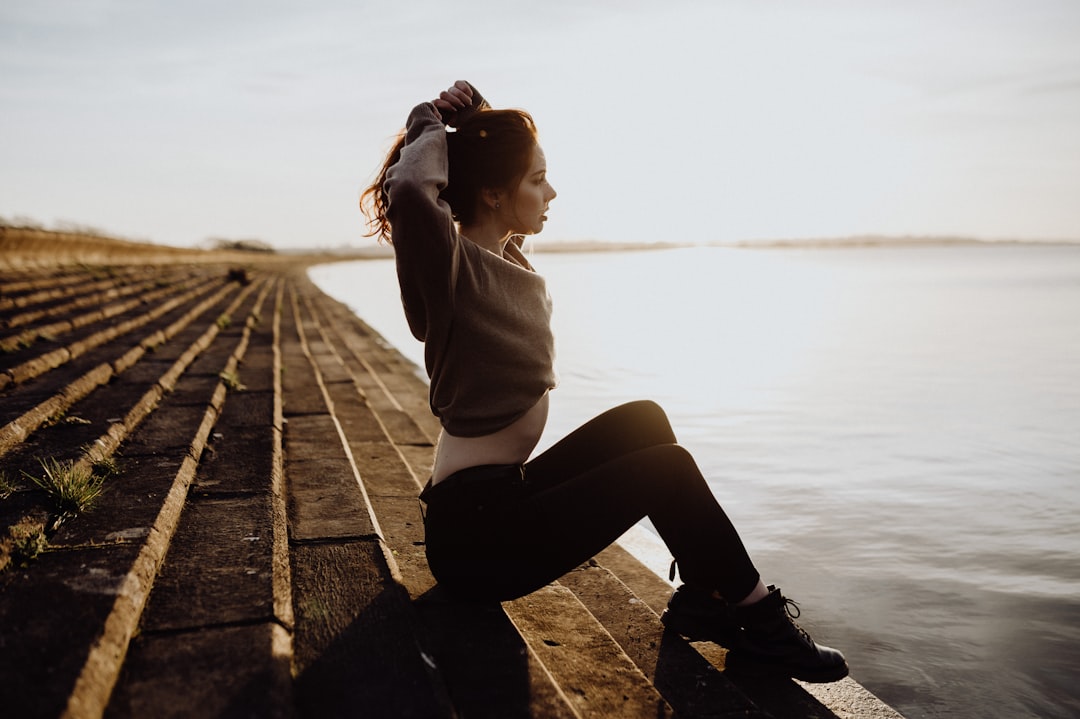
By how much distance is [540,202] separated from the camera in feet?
6.82

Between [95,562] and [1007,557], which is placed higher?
[95,562]

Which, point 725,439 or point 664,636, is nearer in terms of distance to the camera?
point 664,636

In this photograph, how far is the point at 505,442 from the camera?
1979mm

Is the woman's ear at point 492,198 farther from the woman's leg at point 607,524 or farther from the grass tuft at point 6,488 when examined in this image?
the grass tuft at point 6,488

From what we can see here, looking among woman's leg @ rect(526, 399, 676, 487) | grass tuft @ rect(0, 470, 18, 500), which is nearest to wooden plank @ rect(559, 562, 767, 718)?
woman's leg @ rect(526, 399, 676, 487)

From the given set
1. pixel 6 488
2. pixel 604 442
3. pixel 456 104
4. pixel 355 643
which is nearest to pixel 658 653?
pixel 604 442

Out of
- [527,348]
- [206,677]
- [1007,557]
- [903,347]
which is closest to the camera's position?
[206,677]

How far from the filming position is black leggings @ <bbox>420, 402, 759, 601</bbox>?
1.84 meters

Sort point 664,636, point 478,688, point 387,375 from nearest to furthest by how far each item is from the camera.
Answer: point 478,688, point 664,636, point 387,375

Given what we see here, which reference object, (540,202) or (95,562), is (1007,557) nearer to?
(540,202)

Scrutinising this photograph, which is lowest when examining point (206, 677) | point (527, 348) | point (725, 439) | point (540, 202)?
point (725, 439)

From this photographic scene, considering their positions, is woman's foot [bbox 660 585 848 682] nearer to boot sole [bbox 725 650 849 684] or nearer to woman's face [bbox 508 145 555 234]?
boot sole [bbox 725 650 849 684]

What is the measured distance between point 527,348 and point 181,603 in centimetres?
99

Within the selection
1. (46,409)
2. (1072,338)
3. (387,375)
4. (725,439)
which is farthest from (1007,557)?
(1072,338)
